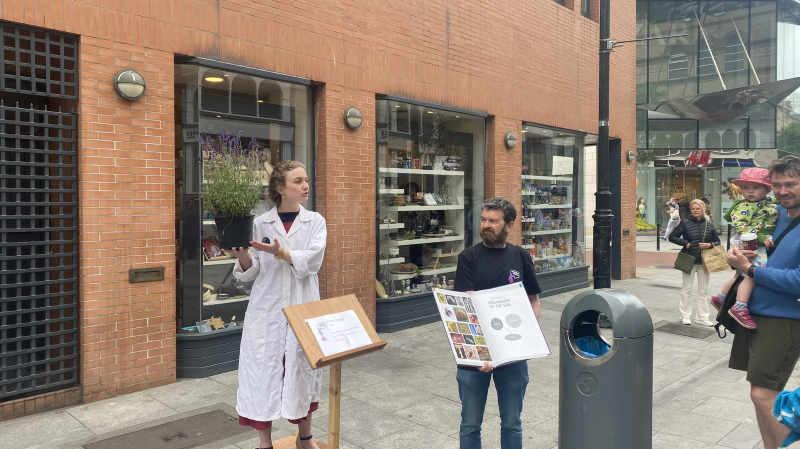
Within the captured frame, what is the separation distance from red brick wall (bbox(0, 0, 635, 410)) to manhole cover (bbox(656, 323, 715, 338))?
325 centimetres

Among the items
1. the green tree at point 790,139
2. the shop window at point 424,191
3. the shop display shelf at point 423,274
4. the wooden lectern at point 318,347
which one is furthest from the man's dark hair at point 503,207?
the green tree at point 790,139

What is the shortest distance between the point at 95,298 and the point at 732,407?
19.5ft

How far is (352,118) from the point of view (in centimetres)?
733

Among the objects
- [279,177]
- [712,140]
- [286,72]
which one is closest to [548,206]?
[286,72]

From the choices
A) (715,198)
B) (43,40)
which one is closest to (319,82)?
(43,40)

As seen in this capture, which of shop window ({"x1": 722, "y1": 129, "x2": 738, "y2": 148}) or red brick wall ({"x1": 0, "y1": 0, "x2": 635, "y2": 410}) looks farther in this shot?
shop window ({"x1": 722, "y1": 129, "x2": 738, "y2": 148})

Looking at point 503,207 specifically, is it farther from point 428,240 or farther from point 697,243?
point 697,243

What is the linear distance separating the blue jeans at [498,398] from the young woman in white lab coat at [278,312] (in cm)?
108

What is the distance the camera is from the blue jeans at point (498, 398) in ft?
10.8

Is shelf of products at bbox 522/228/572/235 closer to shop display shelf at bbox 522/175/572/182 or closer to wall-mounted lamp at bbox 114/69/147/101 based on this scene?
shop display shelf at bbox 522/175/572/182

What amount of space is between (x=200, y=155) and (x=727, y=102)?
29.1 meters

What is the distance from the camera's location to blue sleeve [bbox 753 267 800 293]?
3380mm

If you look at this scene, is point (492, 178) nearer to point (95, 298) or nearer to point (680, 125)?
point (95, 298)

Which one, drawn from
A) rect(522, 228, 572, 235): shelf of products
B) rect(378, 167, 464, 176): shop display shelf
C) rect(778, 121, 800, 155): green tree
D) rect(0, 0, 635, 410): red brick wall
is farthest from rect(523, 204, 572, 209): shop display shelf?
rect(778, 121, 800, 155): green tree
